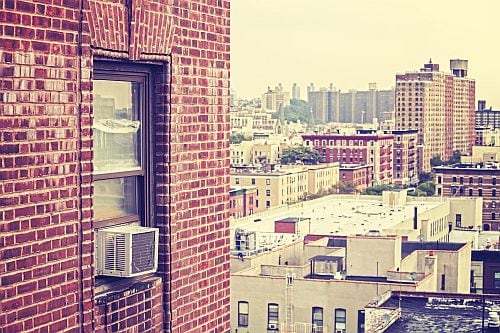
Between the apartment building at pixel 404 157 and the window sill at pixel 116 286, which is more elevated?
the window sill at pixel 116 286

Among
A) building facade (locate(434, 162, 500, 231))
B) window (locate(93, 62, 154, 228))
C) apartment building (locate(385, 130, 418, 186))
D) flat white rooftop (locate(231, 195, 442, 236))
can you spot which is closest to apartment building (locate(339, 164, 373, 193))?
apartment building (locate(385, 130, 418, 186))

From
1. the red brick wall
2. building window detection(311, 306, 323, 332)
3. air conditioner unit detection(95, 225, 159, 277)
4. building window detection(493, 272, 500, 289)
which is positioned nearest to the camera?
the red brick wall

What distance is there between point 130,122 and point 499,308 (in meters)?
24.7

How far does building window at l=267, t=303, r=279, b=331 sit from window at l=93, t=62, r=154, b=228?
3163 centimetres

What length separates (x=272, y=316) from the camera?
36.3m

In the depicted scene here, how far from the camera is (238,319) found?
119 feet

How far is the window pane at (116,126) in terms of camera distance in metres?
4.52

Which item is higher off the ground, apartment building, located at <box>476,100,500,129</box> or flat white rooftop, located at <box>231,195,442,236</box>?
apartment building, located at <box>476,100,500,129</box>

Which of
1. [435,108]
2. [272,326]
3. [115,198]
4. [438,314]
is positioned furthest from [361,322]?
[435,108]

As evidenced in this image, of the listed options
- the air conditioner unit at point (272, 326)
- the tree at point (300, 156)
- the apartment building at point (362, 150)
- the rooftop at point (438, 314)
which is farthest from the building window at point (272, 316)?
the apartment building at point (362, 150)

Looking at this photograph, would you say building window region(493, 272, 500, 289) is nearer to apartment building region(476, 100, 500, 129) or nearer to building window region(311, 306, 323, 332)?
building window region(311, 306, 323, 332)

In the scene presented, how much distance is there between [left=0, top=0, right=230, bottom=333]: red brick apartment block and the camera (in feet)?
12.3

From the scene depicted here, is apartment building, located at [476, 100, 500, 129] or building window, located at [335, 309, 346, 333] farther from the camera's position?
apartment building, located at [476, 100, 500, 129]

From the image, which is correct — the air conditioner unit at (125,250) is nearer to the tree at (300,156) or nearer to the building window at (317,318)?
the building window at (317,318)
